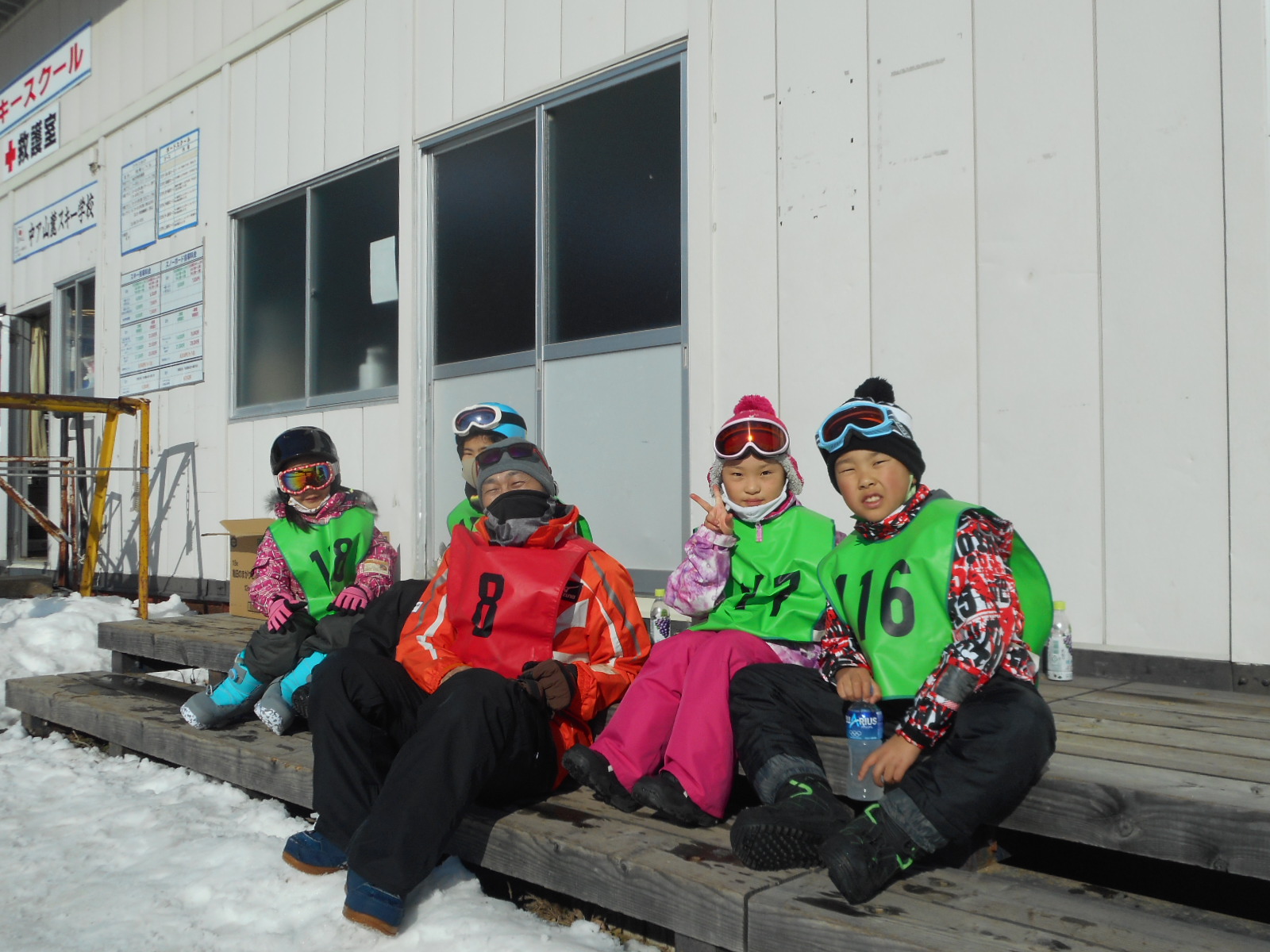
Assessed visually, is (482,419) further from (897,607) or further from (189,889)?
(897,607)

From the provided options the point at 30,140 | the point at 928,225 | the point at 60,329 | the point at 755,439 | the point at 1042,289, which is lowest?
Answer: the point at 755,439

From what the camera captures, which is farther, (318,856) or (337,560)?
(337,560)

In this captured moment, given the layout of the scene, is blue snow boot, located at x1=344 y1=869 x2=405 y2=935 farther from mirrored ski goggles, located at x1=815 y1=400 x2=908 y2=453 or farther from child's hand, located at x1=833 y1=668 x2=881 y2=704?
mirrored ski goggles, located at x1=815 y1=400 x2=908 y2=453

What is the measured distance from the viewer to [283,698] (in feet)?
12.9

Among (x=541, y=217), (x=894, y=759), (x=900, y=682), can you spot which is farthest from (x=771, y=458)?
(x=541, y=217)

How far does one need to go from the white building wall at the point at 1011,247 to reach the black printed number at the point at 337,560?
138 cm

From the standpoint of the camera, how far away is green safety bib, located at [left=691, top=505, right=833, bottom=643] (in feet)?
10.1

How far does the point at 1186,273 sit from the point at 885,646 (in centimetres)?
174

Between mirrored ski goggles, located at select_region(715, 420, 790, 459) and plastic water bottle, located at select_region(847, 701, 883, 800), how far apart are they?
93 centimetres

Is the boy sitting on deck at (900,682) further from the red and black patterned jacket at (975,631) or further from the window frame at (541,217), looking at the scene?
the window frame at (541,217)

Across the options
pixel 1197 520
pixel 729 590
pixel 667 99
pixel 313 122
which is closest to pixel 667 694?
pixel 729 590

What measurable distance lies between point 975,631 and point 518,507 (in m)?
1.44

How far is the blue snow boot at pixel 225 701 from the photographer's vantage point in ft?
13.4

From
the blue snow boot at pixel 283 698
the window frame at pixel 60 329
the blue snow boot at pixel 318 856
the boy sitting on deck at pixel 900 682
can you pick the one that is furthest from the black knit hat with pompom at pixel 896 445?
the window frame at pixel 60 329
